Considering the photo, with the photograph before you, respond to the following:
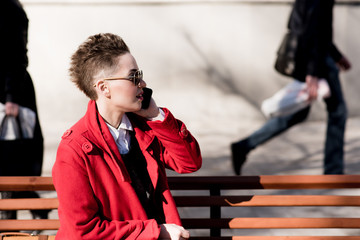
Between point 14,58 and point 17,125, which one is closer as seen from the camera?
point 14,58

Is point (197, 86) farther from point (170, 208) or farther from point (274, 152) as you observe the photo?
point (170, 208)

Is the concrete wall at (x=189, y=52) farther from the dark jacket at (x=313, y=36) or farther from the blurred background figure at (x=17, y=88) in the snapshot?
the blurred background figure at (x=17, y=88)

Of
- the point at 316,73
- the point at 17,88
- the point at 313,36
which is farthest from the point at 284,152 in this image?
the point at 17,88

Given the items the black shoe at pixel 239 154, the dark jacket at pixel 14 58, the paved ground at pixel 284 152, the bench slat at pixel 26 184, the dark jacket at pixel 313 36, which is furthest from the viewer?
the paved ground at pixel 284 152

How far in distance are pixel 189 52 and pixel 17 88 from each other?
2827mm

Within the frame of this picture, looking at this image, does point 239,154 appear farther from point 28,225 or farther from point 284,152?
point 28,225

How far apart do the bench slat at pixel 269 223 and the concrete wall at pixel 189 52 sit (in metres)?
4.15

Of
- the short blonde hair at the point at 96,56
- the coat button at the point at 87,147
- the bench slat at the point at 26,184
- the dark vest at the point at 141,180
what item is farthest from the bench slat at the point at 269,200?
the short blonde hair at the point at 96,56

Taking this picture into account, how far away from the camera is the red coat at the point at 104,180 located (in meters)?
2.30

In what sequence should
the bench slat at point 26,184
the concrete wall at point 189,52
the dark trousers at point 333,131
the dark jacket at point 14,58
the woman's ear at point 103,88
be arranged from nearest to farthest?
1. the woman's ear at point 103,88
2. the bench slat at point 26,184
3. the dark jacket at point 14,58
4. the dark trousers at point 333,131
5. the concrete wall at point 189,52

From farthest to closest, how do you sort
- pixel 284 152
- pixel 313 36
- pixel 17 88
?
pixel 284 152 → pixel 313 36 → pixel 17 88

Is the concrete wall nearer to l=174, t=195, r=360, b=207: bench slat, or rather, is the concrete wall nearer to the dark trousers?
the dark trousers

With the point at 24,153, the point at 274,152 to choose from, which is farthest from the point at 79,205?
the point at 274,152

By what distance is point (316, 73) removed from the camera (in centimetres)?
602
